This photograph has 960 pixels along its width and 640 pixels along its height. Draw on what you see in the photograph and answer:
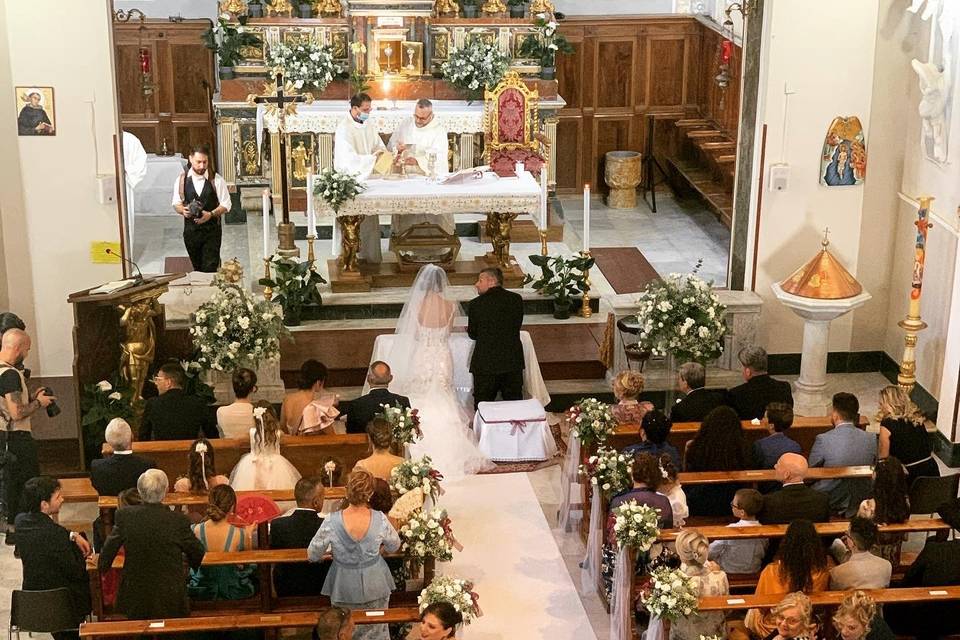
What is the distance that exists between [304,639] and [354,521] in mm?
1325

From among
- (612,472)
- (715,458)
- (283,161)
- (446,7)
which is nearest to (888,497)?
(715,458)

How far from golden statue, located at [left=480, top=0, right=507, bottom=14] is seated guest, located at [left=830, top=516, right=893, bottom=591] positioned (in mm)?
11007

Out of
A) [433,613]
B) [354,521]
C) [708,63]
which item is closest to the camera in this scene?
[433,613]

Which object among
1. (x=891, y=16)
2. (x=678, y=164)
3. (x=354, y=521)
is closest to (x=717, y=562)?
(x=354, y=521)

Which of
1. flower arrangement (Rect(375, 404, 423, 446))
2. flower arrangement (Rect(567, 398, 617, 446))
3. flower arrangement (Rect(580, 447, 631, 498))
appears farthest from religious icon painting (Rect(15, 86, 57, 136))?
flower arrangement (Rect(580, 447, 631, 498))

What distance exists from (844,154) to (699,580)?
6.37 metres

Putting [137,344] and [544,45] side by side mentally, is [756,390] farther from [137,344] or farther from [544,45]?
[544,45]

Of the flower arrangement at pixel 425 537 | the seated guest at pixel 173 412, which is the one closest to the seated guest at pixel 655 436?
the flower arrangement at pixel 425 537

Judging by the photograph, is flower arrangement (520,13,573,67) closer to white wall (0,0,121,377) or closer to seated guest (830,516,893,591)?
white wall (0,0,121,377)

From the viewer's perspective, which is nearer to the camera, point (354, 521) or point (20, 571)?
point (354, 521)

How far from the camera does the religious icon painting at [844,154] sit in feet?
43.2

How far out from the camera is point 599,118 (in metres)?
18.7

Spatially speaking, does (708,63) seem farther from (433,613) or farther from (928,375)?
(433,613)

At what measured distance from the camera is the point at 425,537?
8438 millimetres
